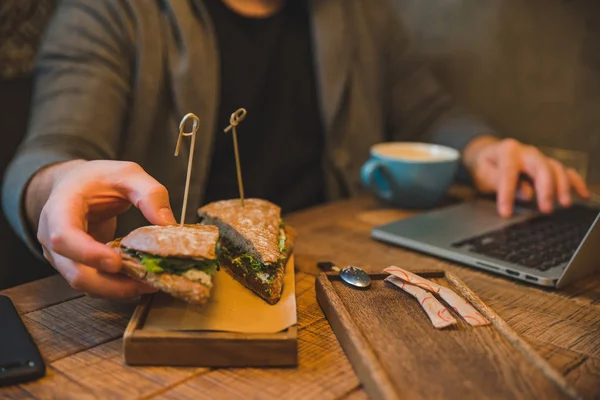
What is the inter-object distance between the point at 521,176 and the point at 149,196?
100cm

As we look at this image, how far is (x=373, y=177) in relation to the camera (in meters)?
1.42

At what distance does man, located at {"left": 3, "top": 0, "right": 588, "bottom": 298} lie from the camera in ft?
2.86

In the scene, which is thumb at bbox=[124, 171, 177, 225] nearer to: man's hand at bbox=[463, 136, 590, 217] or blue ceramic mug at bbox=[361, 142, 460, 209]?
blue ceramic mug at bbox=[361, 142, 460, 209]

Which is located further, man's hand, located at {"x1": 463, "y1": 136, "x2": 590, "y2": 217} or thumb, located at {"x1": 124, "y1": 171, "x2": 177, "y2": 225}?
man's hand, located at {"x1": 463, "y1": 136, "x2": 590, "y2": 217}

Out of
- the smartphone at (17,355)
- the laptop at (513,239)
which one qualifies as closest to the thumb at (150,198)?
the smartphone at (17,355)

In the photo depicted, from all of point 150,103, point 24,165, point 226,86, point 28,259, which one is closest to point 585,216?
point 226,86

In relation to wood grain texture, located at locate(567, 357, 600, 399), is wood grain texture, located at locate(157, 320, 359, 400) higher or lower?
higher

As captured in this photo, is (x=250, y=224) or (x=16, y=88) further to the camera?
(x=16, y=88)

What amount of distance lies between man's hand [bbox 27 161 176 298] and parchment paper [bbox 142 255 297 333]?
0.14 feet

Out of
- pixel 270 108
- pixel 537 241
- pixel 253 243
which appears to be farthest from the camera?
pixel 270 108

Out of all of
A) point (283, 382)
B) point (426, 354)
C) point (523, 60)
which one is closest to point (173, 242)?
point (283, 382)

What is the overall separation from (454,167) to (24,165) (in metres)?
0.96

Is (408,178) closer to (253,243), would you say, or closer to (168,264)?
(253,243)

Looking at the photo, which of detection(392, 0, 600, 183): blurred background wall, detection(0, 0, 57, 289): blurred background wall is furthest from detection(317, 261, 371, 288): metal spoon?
detection(392, 0, 600, 183): blurred background wall
